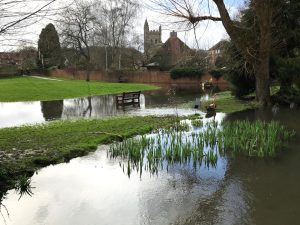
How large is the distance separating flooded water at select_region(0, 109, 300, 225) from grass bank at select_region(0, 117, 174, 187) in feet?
1.75

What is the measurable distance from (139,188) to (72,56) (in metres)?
66.7

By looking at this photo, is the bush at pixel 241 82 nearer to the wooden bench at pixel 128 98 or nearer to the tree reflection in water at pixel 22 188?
the wooden bench at pixel 128 98

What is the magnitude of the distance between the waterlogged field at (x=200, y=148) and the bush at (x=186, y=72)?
45.9 meters

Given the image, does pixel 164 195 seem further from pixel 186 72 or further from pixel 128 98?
pixel 186 72

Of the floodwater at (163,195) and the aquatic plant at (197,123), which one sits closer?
the floodwater at (163,195)

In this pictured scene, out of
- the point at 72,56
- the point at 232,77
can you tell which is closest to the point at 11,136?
the point at 232,77

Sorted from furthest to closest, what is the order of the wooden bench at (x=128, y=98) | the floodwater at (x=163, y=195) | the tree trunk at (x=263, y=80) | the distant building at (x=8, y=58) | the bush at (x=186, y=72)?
the bush at (x=186, y=72), the wooden bench at (x=128, y=98), the tree trunk at (x=263, y=80), the distant building at (x=8, y=58), the floodwater at (x=163, y=195)

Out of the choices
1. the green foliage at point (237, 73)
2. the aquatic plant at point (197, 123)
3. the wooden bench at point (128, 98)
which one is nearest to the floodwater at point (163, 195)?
the aquatic plant at point (197, 123)

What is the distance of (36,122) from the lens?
18.4 meters

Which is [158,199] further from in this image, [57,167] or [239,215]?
[57,167]

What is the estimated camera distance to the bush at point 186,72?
58.9 metres

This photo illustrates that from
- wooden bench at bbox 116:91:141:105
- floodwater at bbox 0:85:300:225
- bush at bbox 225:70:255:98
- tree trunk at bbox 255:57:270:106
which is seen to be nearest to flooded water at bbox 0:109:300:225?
floodwater at bbox 0:85:300:225

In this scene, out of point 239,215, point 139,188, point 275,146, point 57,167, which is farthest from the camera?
point 275,146

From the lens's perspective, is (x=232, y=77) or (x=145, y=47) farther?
(x=145, y=47)
